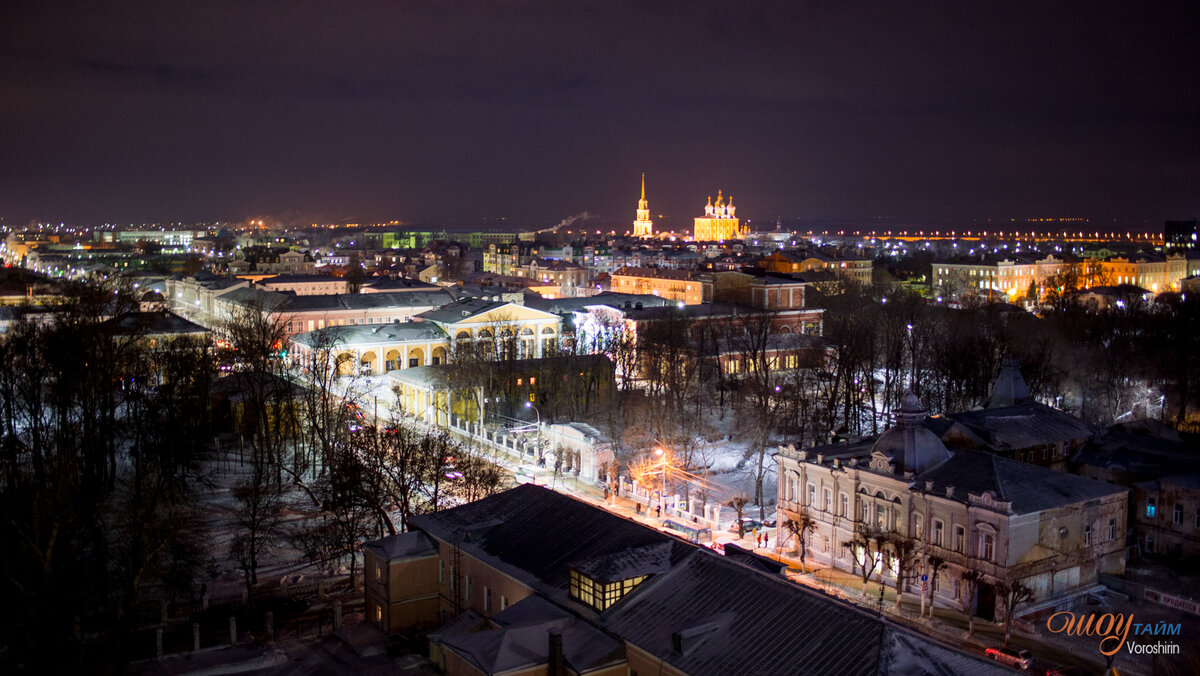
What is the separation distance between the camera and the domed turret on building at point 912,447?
32.0 meters

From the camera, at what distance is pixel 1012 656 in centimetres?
2430

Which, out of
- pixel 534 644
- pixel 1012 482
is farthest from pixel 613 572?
pixel 1012 482

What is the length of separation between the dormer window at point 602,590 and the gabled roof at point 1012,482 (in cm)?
1309

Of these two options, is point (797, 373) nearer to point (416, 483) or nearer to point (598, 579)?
point (416, 483)

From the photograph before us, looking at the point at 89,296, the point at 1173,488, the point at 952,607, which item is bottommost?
the point at 952,607

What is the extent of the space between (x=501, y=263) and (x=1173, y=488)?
130 m

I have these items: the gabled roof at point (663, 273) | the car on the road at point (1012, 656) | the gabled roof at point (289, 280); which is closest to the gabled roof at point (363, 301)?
the gabled roof at point (289, 280)

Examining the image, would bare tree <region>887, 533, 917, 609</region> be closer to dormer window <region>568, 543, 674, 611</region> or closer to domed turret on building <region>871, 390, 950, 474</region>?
domed turret on building <region>871, 390, 950, 474</region>

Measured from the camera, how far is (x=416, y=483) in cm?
3562

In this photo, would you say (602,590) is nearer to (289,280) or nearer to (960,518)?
(960,518)

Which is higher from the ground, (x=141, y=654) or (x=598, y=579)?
(x=598, y=579)

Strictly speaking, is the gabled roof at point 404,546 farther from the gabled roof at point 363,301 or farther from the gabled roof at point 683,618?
the gabled roof at point 363,301

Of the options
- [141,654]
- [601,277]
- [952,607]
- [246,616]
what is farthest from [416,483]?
[601,277]

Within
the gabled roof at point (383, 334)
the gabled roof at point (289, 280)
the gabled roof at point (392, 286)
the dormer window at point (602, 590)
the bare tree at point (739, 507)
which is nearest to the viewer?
the dormer window at point (602, 590)
